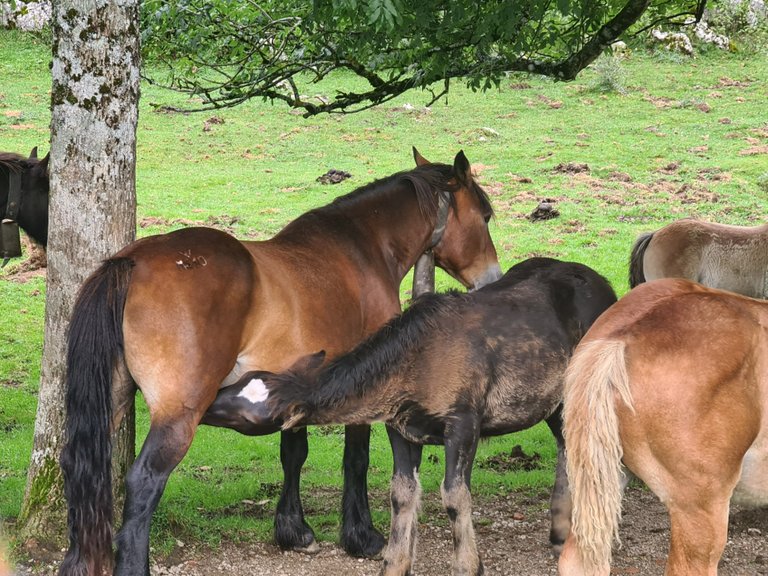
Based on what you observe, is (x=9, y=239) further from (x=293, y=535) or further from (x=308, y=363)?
(x=308, y=363)

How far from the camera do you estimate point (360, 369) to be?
4.84 meters

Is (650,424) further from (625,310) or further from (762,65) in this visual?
(762,65)

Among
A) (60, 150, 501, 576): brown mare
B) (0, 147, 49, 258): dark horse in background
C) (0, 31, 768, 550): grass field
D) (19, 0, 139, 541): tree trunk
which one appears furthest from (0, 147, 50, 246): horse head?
(60, 150, 501, 576): brown mare

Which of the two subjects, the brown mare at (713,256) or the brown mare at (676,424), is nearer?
the brown mare at (676,424)

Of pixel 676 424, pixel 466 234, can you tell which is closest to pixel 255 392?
pixel 676 424

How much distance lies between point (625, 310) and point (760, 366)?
65 cm

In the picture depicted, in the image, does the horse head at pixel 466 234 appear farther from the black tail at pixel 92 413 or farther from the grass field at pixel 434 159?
the black tail at pixel 92 413

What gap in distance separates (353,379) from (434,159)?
1423 centimetres

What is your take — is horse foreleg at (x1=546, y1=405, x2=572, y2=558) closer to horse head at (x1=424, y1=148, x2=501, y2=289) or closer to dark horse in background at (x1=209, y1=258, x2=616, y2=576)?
dark horse in background at (x1=209, y1=258, x2=616, y2=576)

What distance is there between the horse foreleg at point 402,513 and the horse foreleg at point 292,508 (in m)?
1.01

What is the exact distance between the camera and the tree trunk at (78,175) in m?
5.36

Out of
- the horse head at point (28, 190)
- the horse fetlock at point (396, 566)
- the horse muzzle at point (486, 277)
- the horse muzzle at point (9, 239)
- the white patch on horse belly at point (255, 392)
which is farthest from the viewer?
the horse head at point (28, 190)

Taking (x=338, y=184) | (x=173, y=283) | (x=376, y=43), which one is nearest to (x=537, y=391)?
(x=173, y=283)

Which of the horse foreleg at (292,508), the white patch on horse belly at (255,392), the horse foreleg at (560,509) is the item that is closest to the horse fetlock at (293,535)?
the horse foreleg at (292,508)
